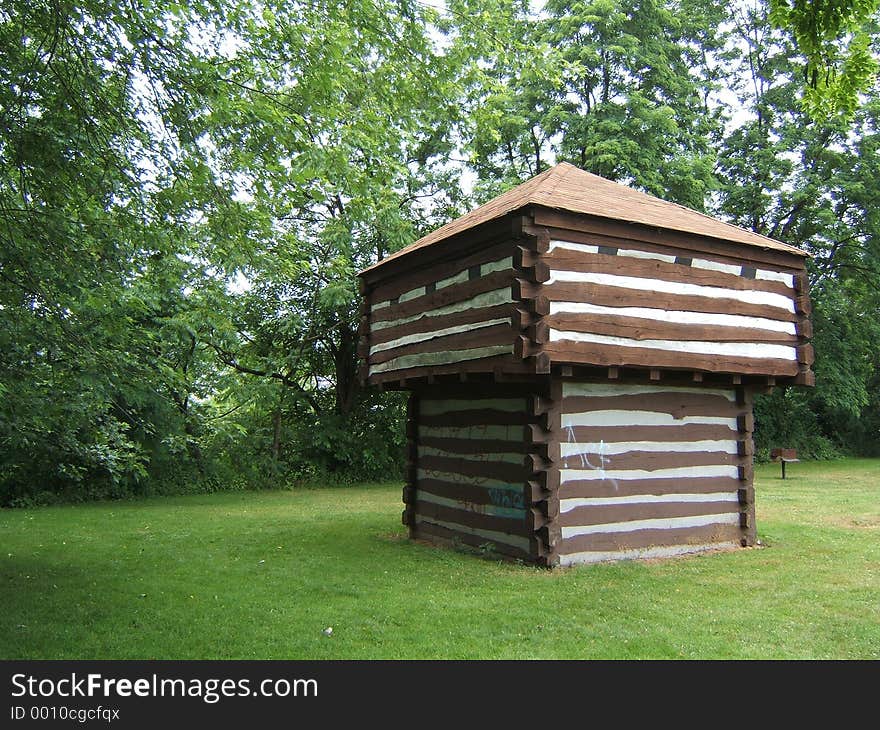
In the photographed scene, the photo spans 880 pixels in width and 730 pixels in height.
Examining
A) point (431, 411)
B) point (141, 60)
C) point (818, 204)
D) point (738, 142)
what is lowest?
point (431, 411)

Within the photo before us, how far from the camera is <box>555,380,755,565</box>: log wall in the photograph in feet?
30.2

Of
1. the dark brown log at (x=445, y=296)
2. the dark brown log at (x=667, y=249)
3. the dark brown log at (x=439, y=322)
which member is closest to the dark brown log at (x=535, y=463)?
the dark brown log at (x=439, y=322)

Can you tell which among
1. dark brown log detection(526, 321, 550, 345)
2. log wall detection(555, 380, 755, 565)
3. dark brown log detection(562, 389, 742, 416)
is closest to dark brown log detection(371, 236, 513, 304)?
dark brown log detection(526, 321, 550, 345)

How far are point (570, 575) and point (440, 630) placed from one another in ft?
8.21

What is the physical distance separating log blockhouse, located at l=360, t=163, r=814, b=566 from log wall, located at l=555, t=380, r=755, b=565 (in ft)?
0.08

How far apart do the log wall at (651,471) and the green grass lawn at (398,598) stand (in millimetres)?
439

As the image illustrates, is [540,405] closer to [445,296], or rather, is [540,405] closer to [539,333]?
[539,333]

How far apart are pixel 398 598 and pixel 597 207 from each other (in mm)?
5095

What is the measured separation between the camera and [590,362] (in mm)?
8531

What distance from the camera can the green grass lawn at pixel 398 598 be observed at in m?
5.97

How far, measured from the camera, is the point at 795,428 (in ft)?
87.8

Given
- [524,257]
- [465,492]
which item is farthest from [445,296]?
[465,492]

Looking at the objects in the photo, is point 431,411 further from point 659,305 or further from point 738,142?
point 738,142
